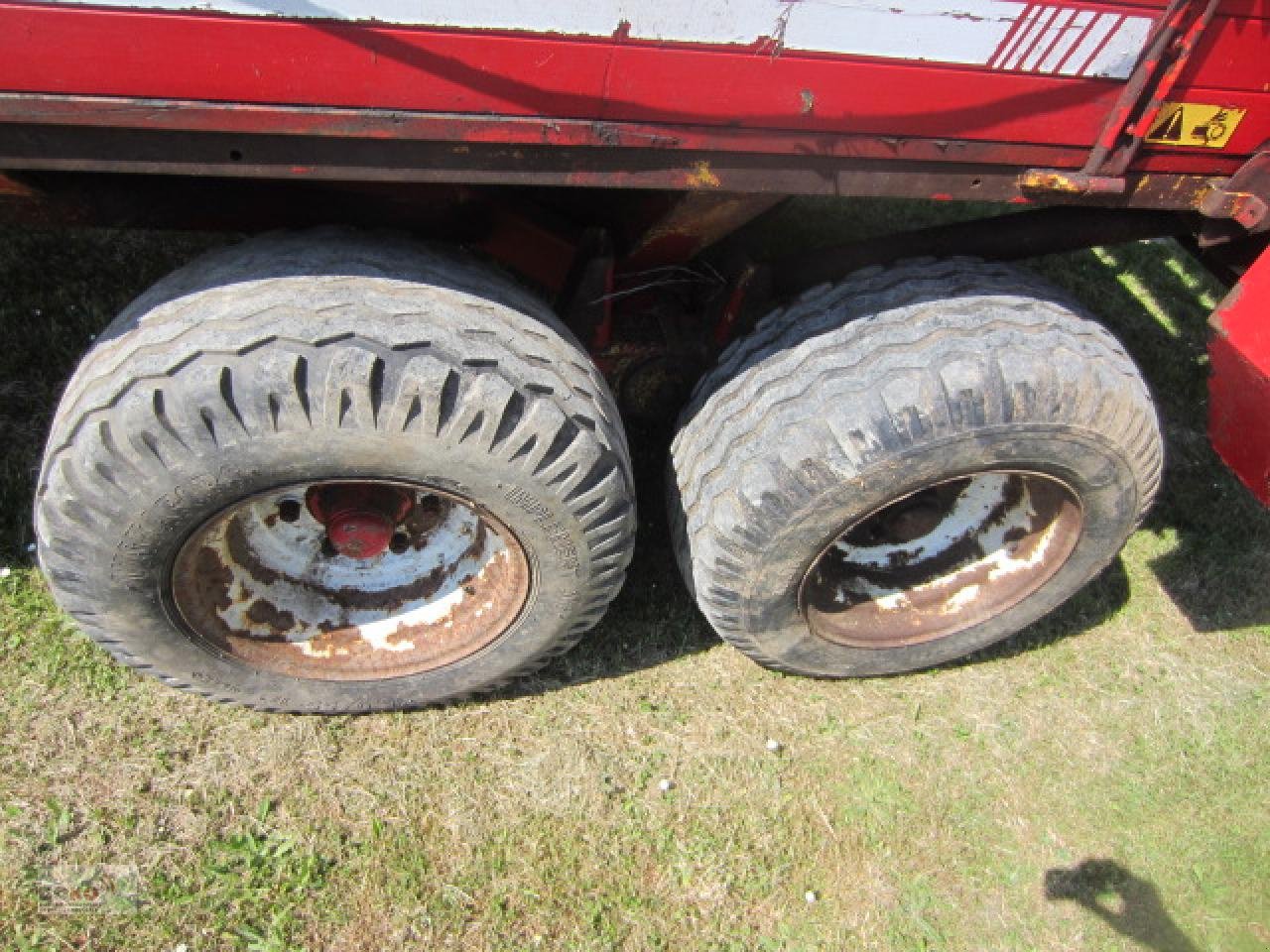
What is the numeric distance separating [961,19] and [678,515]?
1.42 metres

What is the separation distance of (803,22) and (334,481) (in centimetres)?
139

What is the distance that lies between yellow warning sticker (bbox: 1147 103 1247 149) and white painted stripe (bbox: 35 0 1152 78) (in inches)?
7.5

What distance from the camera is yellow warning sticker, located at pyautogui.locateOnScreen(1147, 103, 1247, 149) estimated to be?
2154 millimetres

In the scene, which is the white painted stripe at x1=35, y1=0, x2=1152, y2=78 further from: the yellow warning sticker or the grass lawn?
the grass lawn

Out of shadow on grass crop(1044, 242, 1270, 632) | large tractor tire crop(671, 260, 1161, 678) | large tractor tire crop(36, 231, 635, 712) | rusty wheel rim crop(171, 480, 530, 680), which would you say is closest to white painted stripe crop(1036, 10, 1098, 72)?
large tractor tire crop(671, 260, 1161, 678)

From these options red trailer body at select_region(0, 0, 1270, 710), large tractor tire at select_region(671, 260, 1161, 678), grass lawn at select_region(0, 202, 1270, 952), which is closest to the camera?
red trailer body at select_region(0, 0, 1270, 710)

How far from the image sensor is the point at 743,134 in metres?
2.01

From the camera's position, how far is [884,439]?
242cm

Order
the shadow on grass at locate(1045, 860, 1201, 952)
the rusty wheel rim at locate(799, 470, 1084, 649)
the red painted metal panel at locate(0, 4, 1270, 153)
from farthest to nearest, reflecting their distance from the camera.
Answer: the rusty wheel rim at locate(799, 470, 1084, 649) → the shadow on grass at locate(1045, 860, 1201, 952) → the red painted metal panel at locate(0, 4, 1270, 153)

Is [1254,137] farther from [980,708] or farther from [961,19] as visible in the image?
[980,708]

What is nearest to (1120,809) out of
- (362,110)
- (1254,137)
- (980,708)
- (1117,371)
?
(980,708)

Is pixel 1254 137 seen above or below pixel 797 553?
above

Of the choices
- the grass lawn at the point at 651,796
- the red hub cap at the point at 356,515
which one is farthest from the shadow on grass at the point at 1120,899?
the red hub cap at the point at 356,515

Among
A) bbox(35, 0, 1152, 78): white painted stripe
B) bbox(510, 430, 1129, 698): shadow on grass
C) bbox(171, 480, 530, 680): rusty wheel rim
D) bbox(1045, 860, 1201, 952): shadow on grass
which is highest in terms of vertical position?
bbox(35, 0, 1152, 78): white painted stripe
